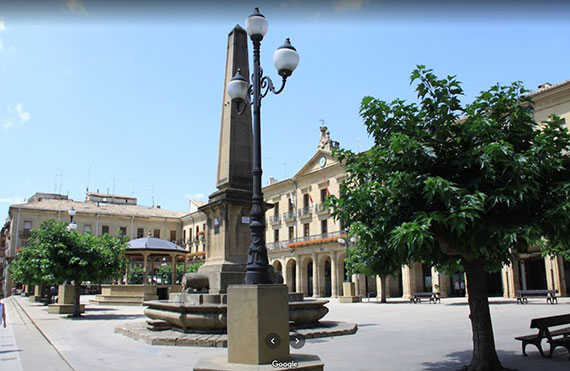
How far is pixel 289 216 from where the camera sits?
153ft

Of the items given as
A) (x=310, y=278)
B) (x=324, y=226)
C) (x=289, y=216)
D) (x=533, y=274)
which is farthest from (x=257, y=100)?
(x=289, y=216)

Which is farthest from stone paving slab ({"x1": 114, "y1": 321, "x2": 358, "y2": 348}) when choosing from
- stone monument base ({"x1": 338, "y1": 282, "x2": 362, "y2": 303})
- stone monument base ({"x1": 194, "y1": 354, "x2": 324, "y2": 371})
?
stone monument base ({"x1": 338, "y1": 282, "x2": 362, "y2": 303})

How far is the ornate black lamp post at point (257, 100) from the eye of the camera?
504 cm

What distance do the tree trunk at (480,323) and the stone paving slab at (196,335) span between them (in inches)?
163

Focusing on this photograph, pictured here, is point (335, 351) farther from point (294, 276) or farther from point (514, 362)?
point (294, 276)

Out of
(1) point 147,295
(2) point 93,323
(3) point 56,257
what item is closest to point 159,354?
(2) point 93,323

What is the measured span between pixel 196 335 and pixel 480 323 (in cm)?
551

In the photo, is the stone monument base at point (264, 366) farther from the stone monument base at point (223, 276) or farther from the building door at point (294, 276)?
the building door at point (294, 276)

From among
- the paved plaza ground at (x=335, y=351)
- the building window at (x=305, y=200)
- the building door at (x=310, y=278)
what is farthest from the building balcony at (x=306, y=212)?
the paved plaza ground at (x=335, y=351)

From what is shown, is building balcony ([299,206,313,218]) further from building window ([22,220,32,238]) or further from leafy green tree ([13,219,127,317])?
A: building window ([22,220,32,238])

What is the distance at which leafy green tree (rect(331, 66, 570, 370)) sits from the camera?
211 inches

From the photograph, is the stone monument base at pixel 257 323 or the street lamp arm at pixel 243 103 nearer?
the stone monument base at pixel 257 323

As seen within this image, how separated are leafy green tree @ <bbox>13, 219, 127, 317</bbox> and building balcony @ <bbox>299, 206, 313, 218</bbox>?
86.4 ft

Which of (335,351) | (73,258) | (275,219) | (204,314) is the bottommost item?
(335,351)
